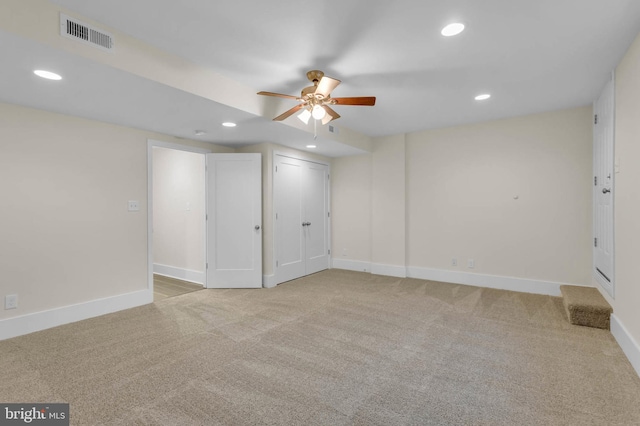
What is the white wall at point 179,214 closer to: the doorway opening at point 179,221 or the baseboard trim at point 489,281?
the doorway opening at point 179,221

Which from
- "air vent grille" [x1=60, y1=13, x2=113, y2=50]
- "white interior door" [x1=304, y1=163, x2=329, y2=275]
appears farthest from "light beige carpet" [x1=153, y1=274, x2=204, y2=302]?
"air vent grille" [x1=60, y1=13, x2=113, y2=50]

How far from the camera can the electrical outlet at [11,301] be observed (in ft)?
9.65

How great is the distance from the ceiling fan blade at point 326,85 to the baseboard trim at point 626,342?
317 cm

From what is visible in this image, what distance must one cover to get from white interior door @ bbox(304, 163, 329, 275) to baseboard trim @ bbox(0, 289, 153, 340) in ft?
9.07

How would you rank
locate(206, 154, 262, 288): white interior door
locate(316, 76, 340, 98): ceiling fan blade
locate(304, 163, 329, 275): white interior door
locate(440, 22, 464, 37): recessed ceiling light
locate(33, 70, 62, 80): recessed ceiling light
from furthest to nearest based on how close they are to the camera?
1. locate(304, 163, 329, 275): white interior door
2. locate(206, 154, 262, 288): white interior door
3. locate(316, 76, 340, 98): ceiling fan blade
4. locate(33, 70, 62, 80): recessed ceiling light
5. locate(440, 22, 464, 37): recessed ceiling light

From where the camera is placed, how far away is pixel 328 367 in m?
2.37

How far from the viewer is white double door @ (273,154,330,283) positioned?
5098mm

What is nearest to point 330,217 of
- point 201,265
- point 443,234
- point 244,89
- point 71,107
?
point 443,234

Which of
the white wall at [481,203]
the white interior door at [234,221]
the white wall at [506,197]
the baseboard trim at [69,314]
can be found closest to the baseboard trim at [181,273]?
the white interior door at [234,221]

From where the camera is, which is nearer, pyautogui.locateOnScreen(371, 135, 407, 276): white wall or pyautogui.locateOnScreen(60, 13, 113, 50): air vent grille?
→ pyautogui.locateOnScreen(60, 13, 113, 50): air vent grille

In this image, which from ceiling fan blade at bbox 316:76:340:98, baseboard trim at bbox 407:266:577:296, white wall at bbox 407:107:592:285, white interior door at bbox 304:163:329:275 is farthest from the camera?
white interior door at bbox 304:163:329:275

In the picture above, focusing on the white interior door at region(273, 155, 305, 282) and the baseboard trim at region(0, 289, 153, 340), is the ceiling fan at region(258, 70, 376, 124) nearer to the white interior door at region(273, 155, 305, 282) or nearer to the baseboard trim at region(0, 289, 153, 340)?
the white interior door at region(273, 155, 305, 282)

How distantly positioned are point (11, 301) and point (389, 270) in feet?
16.6

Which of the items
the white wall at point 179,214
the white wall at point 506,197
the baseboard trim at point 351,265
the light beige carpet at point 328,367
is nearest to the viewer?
the light beige carpet at point 328,367
